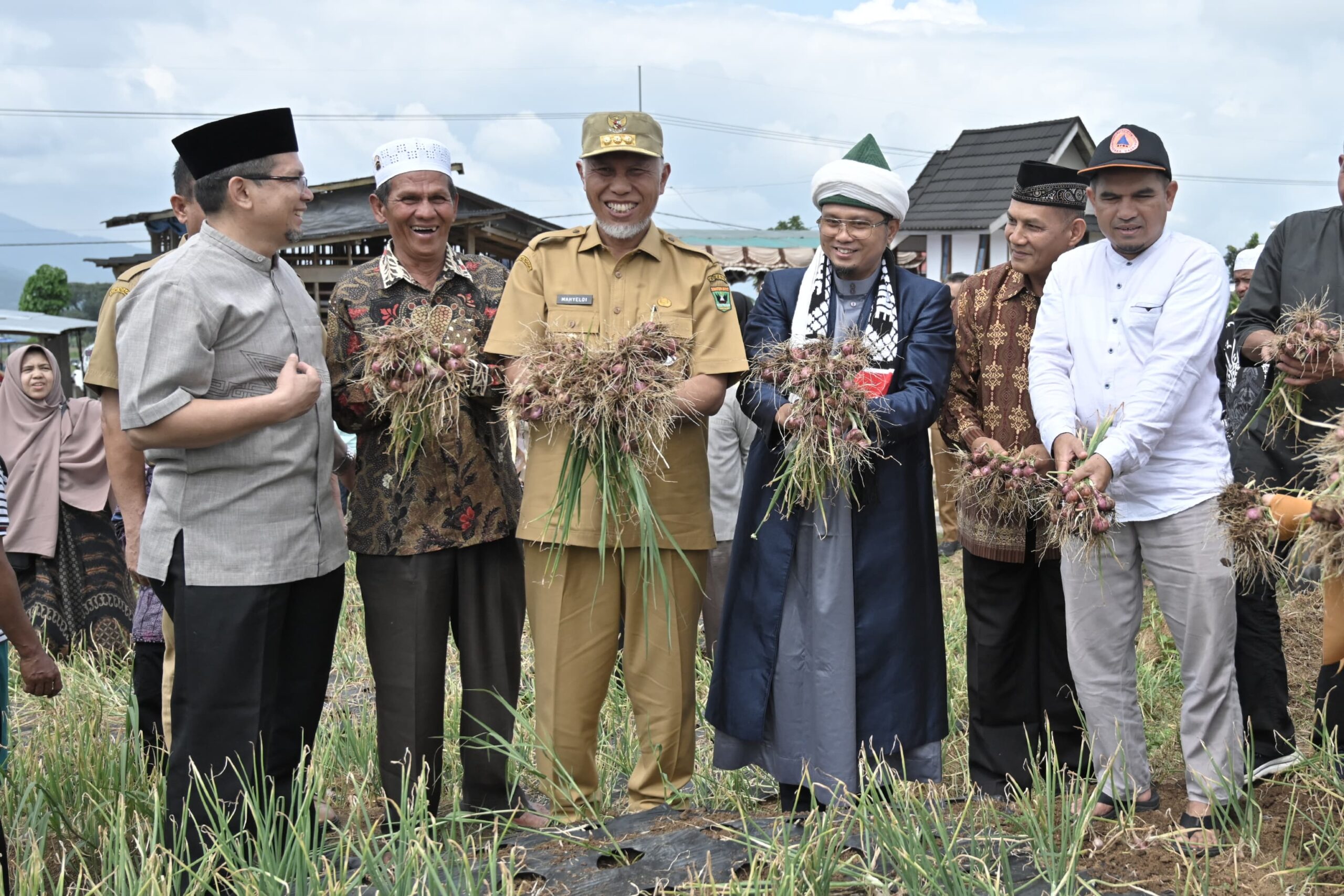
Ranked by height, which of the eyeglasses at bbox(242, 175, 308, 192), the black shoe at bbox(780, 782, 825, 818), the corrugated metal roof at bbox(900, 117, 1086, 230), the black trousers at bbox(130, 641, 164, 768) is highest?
the corrugated metal roof at bbox(900, 117, 1086, 230)

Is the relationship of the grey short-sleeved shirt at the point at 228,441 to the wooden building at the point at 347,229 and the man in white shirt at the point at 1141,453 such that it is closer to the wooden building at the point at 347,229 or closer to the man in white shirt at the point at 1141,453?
the man in white shirt at the point at 1141,453

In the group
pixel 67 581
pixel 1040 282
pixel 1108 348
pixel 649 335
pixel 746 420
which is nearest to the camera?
pixel 649 335

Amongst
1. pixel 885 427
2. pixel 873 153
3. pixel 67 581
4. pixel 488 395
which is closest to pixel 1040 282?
pixel 873 153

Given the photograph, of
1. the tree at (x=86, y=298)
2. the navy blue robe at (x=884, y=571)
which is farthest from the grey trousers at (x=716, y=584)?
the tree at (x=86, y=298)

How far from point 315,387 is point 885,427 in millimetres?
1631

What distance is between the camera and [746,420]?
5156 mm

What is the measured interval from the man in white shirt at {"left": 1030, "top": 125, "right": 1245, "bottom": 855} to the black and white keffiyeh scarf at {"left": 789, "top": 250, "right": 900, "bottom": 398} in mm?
488

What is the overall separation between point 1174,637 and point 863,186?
1.68 m

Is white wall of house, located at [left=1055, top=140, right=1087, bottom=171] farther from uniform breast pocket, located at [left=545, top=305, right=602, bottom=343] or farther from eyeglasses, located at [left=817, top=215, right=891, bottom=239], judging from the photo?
uniform breast pocket, located at [left=545, top=305, right=602, bottom=343]

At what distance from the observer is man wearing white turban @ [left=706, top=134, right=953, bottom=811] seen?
3355mm

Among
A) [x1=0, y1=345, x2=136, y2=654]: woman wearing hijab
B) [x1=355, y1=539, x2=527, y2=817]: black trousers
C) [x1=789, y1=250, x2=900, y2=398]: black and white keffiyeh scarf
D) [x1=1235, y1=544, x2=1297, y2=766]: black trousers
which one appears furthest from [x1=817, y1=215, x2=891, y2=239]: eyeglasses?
[x1=0, y1=345, x2=136, y2=654]: woman wearing hijab

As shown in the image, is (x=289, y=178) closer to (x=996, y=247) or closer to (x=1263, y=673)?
(x=1263, y=673)

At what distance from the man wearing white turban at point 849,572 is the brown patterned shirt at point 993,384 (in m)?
0.37

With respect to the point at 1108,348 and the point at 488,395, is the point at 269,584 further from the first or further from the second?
the point at 1108,348
